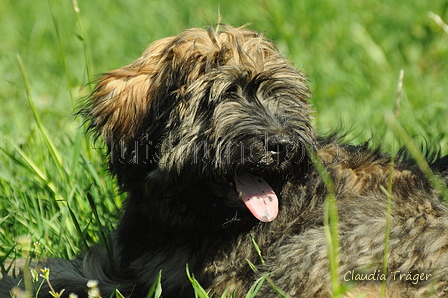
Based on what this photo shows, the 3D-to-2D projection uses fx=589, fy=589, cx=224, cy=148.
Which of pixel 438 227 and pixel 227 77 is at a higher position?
pixel 227 77

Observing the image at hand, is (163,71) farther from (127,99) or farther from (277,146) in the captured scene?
(277,146)

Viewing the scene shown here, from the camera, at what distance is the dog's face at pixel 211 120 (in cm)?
243

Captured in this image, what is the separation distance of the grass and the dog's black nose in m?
1.34

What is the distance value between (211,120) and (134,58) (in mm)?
3767

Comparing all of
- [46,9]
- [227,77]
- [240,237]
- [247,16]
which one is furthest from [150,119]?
[46,9]

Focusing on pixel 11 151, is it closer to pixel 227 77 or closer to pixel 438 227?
pixel 227 77

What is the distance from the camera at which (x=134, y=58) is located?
611cm

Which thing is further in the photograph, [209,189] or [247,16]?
[247,16]

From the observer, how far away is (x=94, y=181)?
3.60 m

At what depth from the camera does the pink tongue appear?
98.6 inches

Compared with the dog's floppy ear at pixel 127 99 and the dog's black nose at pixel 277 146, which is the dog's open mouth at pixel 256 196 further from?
the dog's floppy ear at pixel 127 99

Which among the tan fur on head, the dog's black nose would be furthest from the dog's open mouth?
the tan fur on head

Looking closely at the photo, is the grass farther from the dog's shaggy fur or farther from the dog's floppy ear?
the dog's shaggy fur

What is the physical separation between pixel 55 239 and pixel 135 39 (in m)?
3.87
